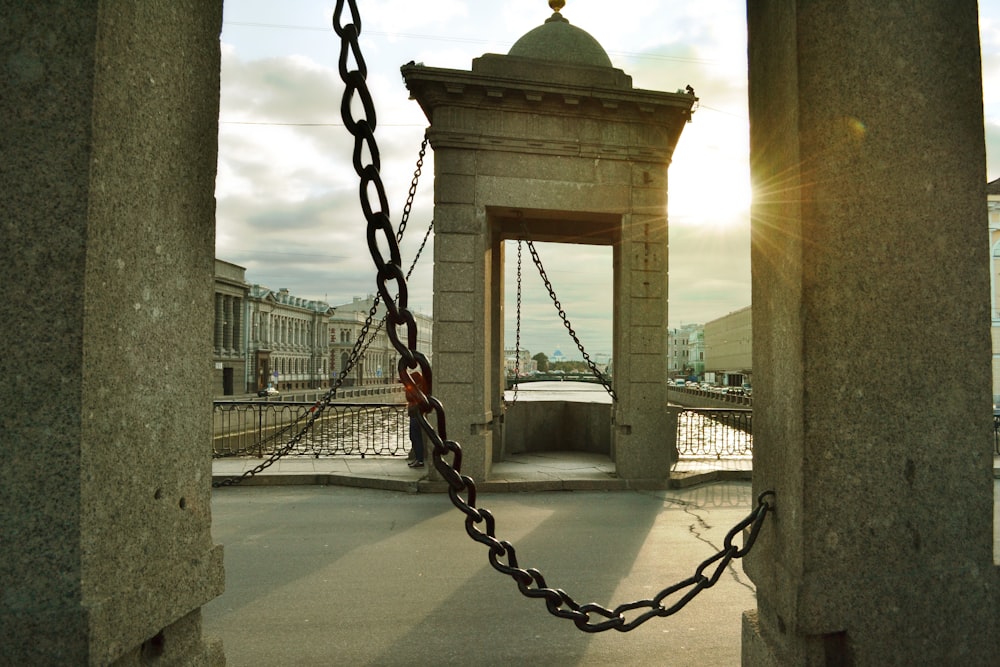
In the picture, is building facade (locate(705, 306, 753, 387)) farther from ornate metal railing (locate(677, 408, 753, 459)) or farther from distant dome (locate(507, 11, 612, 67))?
distant dome (locate(507, 11, 612, 67))

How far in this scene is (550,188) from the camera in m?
9.31

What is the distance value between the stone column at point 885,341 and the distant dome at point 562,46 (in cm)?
808

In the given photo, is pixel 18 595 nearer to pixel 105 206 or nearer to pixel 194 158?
pixel 105 206

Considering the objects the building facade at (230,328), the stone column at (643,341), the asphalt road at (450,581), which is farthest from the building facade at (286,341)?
the asphalt road at (450,581)

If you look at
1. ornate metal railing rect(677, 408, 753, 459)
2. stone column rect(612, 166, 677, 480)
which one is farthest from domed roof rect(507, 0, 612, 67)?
ornate metal railing rect(677, 408, 753, 459)

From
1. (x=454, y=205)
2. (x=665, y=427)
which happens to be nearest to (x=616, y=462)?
(x=665, y=427)

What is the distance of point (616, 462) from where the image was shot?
9789 mm

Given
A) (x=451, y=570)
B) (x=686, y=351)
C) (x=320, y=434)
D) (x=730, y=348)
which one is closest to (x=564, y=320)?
(x=451, y=570)

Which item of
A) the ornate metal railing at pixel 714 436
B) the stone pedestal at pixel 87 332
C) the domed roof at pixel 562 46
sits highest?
the domed roof at pixel 562 46

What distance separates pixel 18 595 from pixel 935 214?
10.2 feet

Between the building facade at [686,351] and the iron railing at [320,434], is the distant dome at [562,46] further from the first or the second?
the building facade at [686,351]

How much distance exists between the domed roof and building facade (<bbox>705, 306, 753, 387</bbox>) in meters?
71.1

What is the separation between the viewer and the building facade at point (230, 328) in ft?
213

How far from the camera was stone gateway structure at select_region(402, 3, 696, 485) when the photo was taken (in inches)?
353
